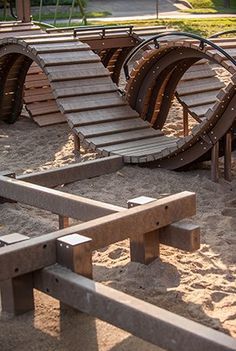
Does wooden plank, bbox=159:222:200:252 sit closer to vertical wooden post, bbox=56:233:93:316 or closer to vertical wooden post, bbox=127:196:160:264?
vertical wooden post, bbox=127:196:160:264

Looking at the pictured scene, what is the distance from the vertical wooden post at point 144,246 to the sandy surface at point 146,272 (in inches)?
1.6

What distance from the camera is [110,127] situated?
7.00 metres

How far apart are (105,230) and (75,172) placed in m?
2.25

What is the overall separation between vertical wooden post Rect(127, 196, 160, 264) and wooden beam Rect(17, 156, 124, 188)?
1525 millimetres

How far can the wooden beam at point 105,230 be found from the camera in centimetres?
338

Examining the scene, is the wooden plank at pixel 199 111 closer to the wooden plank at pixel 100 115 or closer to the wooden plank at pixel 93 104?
the wooden plank at pixel 100 115

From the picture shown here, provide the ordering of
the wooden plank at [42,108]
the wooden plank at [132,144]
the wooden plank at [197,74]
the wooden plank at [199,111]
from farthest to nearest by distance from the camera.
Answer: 1. the wooden plank at [42,108]
2. the wooden plank at [197,74]
3. the wooden plank at [199,111]
4. the wooden plank at [132,144]

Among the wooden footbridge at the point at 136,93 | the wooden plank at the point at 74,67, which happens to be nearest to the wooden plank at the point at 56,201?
the wooden footbridge at the point at 136,93

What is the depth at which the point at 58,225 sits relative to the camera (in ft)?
16.1

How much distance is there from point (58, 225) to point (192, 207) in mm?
1147

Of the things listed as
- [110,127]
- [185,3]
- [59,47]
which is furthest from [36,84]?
[185,3]

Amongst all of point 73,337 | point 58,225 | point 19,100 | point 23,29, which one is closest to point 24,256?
point 73,337

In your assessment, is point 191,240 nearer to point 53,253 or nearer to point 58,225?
point 53,253

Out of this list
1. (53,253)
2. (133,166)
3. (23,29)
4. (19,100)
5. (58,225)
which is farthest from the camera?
(23,29)
